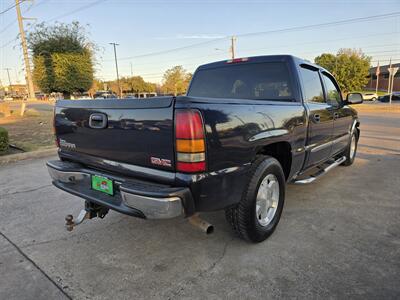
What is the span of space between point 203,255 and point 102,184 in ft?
3.74

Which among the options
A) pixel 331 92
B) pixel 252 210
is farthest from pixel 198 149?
pixel 331 92

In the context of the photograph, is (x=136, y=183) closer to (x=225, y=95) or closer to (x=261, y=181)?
(x=261, y=181)

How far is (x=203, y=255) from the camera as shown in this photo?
8.89 ft

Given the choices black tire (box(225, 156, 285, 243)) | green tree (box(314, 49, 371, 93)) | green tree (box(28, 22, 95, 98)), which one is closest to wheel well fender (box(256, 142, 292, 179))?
black tire (box(225, 156, 285, 243))

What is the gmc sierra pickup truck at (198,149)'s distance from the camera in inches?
82.8

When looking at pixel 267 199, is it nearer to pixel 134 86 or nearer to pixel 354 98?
pixel 354 98

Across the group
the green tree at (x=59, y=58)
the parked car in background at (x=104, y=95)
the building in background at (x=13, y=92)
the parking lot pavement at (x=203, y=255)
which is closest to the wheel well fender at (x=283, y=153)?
the parking lot pavement at (x=203, y=255)

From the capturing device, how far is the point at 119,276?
243 cm

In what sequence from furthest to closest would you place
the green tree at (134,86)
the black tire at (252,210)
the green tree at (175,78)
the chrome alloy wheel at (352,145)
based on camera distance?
1. the green tree at (134,86)
2. the green tree at (175,78)
3. the chrome alloy wheel at (352,145)
4. the black tire at (252,210)

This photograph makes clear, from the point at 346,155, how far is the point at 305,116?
2.54 meters

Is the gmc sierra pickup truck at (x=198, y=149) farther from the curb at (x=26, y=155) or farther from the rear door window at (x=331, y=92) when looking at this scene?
the curb at (x=26, y=155)

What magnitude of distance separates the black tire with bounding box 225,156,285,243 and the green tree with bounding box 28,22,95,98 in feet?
44.5

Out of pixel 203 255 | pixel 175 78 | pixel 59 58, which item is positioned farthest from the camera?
pixel 175 78

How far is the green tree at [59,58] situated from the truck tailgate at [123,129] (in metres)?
12.3
